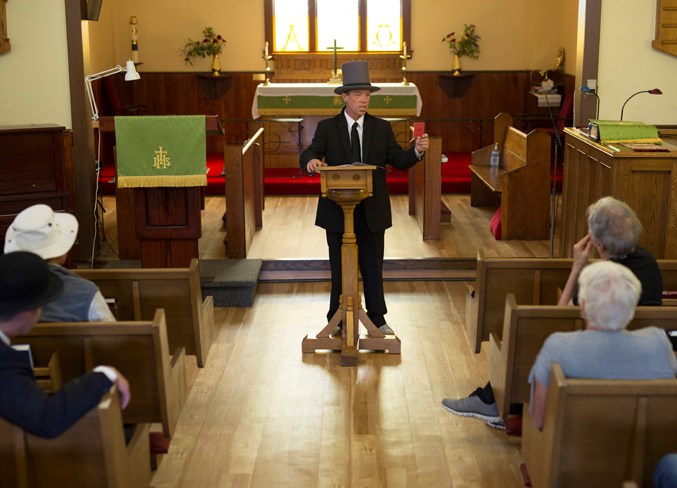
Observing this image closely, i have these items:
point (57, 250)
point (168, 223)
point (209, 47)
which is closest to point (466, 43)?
point (209, 47)

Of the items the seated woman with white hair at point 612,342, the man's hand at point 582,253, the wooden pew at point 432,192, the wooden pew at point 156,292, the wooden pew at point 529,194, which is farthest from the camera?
the wooden pew at point 529,194

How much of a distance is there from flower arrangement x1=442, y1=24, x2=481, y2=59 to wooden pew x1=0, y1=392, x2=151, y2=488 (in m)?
10.4

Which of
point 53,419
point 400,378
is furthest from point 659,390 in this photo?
point 400,378

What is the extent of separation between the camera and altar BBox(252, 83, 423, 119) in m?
10.4

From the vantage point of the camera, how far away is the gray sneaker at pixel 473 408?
183 inches

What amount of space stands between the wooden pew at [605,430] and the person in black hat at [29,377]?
1.33m

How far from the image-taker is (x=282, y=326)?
6.24 meters

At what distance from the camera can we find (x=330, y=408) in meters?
4.86

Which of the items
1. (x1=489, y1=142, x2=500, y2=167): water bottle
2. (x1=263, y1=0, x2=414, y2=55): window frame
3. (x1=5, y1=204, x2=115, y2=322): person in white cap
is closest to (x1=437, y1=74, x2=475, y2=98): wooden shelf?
(x1=263, y1=0, x2=414, y2=55): window frame

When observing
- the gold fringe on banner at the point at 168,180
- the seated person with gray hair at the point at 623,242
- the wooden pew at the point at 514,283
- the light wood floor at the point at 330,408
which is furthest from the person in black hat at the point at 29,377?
the gold fringe on banner at the point at 168,180

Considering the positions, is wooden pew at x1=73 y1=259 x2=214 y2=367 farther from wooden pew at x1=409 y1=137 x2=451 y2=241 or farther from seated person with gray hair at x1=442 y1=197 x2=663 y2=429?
wooden pew at x1=409 y1=137 x2=451 y2=241

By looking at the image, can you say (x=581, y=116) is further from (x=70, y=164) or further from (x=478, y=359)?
(x=70, y=164)

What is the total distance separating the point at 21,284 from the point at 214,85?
10.4 metres

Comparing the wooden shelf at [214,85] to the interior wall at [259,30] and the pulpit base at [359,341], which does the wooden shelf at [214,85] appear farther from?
the pulpit base at [359,341]
